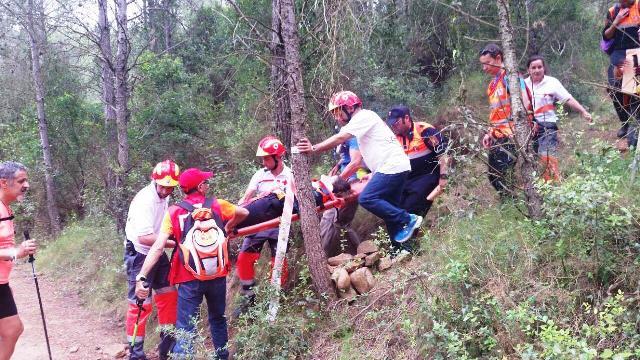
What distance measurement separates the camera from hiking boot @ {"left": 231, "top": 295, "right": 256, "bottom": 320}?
525cm

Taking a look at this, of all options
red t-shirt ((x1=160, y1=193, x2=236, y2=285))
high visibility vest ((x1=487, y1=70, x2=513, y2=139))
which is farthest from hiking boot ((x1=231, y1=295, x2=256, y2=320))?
high visibility vest ((x1=487, y1=70, x2=513, y2=139))

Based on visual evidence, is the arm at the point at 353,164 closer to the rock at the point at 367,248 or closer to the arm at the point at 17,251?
the rock at the point at 367,248

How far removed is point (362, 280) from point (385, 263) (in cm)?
40

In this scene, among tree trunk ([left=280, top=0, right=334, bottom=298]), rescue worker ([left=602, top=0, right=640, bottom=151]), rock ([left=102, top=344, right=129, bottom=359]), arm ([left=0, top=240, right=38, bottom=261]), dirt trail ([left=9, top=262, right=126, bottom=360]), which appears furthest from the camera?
dirt trail ([left=9, top=262, right=126, bottom=360])

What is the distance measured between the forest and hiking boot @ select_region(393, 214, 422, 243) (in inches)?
6.1

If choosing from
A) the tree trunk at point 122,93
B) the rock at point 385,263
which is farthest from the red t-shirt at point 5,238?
the tree trunk at point 122,93

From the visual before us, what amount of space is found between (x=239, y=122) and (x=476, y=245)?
19.0 ft

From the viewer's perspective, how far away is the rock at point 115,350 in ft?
20.9

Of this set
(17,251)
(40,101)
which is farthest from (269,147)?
(40,101)

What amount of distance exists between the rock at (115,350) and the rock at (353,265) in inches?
123

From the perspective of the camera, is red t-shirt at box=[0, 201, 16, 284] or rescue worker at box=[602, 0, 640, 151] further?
rescue worker at box=[602, 0, 640, 151]

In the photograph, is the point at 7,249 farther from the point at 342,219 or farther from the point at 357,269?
the point at 342,219

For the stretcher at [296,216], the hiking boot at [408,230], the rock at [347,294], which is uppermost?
the stretcher at [296,216]

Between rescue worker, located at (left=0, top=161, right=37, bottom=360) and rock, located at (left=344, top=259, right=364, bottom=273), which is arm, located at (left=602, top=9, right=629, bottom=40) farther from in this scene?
rescue worker, located at (left=0, top=161, right=37, bottom=360)
